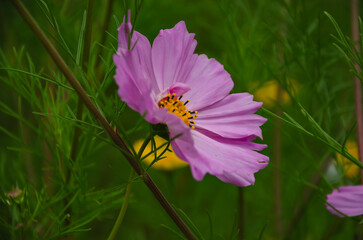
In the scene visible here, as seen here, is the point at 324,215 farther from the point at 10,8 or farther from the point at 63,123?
the point at 10,8

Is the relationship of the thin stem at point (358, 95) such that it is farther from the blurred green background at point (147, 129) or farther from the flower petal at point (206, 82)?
the flower petal at point (206, 82)

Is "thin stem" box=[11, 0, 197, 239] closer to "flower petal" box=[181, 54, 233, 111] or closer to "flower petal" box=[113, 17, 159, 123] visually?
"flower petal" box=[113, 17, 159, 123]

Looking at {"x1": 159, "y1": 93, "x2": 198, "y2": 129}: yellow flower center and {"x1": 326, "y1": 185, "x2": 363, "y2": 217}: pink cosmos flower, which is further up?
{"x1": 159, "y1": 93, "x2": 198, "y2": 129}: yellow flower center

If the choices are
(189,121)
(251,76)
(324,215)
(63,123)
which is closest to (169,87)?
(189,121)

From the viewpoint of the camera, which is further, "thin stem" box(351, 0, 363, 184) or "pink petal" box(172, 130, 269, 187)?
"thin stem" box(351, 0, 363, 184)

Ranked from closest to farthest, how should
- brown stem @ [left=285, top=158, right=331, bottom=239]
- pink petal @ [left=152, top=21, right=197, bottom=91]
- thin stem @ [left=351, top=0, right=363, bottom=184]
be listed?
1. pink petal @ [left=152, top=21, right=197, bottom=91]
2. thin stem @ [left=351, top=0, right=363, bottom=184]
3. brown stem @ [left=285, top=158, right=331, bottom=239]

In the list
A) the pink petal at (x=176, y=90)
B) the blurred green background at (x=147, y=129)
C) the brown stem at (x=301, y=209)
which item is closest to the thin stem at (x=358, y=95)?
the blurred green background at (x=147, y=129)

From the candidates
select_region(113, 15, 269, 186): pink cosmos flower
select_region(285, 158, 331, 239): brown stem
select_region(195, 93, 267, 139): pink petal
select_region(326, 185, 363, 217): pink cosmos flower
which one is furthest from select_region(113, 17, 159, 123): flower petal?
select_region(285, 158, 331, 239): brown stem
